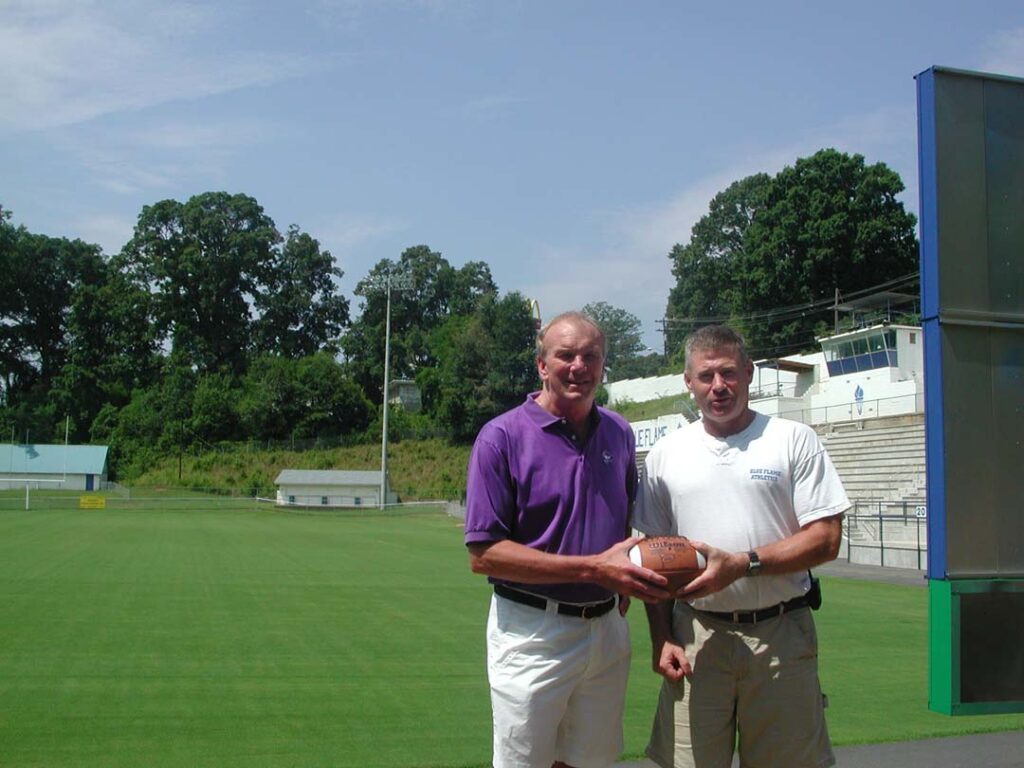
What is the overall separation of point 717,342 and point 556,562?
107 centimetres

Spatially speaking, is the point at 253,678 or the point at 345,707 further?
the point at 253,678

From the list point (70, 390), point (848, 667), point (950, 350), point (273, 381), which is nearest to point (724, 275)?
point (273, 381)

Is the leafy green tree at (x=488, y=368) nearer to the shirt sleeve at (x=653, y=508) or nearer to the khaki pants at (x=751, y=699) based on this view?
the shirt sleeve at (x=653, y=508)

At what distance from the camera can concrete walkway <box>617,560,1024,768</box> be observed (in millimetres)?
6172

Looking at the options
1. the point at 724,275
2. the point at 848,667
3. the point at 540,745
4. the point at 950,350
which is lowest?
the point at 848,667

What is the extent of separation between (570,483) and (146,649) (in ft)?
23.5

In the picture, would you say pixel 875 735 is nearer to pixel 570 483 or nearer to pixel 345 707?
pixel 345 707

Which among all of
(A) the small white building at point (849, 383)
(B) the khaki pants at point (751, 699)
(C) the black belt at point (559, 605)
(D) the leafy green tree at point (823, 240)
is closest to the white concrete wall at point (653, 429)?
(A) the small white building at point (849, 383)

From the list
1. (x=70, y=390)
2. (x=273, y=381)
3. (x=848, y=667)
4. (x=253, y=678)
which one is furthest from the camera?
(x=70, y=390)

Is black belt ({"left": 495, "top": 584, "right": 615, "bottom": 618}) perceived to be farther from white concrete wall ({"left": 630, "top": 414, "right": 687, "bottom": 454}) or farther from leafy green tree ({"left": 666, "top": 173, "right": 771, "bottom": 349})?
leafy green tree ({"left": 666, "top": 173, "right": 771, "bottom": 349})

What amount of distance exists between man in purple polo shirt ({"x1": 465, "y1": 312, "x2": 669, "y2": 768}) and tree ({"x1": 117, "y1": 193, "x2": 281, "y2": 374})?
9144cm

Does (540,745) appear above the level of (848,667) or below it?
above

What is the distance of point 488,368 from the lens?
73.1m

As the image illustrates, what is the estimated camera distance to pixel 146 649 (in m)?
9.70
